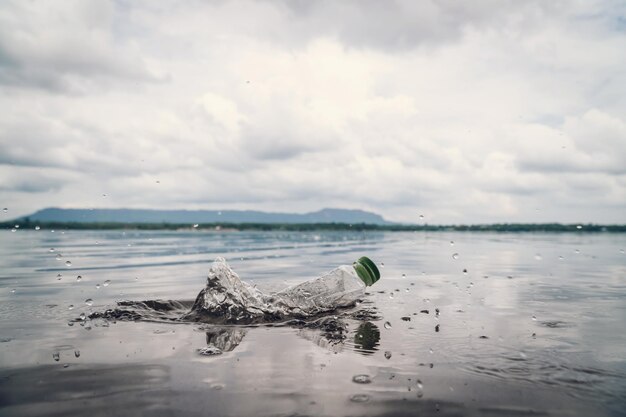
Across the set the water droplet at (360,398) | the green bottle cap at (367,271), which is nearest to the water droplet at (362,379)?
the water droplet at (360,398)

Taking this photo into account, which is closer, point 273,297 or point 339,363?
point 339,363

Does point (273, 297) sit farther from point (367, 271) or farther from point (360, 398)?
point (360, 398)

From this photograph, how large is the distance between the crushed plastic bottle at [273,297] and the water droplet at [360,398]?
414cm

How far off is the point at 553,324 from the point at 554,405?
4176 mm

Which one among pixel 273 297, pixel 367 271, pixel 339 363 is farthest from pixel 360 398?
pixel 273 297

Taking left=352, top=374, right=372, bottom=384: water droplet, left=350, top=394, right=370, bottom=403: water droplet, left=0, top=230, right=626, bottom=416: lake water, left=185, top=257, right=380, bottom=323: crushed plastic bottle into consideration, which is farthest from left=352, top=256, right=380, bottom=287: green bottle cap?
left=350, top=394, right=370, bottom=403: water droplet

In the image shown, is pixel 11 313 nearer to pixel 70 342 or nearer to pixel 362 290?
pixel 70 342

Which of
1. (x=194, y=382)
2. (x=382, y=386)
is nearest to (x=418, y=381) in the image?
(x=382, y=386)

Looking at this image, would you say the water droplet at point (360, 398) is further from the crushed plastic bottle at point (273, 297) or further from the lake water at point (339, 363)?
the crushed plastic bottle at point (273, 297)

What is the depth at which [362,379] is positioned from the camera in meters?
4.75

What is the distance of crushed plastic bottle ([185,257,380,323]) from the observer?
8391 millimetres

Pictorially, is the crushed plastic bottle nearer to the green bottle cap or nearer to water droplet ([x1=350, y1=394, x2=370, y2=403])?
the green bottle cap

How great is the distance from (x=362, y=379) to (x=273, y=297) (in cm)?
511

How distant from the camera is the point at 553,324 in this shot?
25.3 ft
